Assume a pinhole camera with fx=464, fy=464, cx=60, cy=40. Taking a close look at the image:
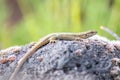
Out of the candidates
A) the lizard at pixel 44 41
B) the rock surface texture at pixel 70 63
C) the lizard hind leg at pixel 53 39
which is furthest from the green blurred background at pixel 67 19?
the rock surface texture at pixel 70 63

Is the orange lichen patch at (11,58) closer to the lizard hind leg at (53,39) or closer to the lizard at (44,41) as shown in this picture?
the lizard at (44,41)

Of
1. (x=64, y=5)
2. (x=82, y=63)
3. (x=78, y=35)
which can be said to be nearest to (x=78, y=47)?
(x=82, y=63)

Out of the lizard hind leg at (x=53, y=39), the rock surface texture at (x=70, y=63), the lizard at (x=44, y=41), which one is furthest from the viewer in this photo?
the lizard hind leg at (x=53, y=39)

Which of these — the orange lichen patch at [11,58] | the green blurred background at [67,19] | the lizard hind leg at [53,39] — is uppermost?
the green blurred background at [67,19]

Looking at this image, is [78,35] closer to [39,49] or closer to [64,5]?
[39,49]

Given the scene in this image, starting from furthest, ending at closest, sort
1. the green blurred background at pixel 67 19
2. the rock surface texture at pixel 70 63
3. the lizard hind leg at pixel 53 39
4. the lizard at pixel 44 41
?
1. the green blurred background at pixel 67 19
2. the lizard hind leg at pixel 53 39
3. the lizard at pixel 44 41
4. the rock surface texture at pixel 70 63

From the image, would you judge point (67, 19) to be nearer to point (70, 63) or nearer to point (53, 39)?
point (53, 39)

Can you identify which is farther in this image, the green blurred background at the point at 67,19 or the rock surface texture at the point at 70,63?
the green blurred background at the point at 67,19

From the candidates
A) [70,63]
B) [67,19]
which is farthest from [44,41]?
[67,19]
